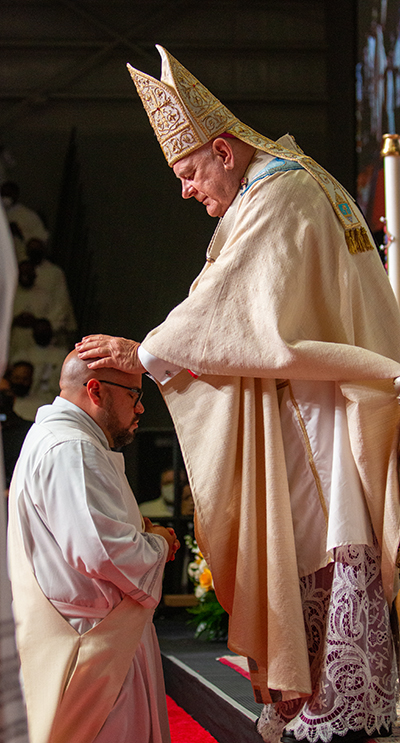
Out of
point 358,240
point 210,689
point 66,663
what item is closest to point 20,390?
point 210,689

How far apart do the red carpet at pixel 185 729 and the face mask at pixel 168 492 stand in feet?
10.6

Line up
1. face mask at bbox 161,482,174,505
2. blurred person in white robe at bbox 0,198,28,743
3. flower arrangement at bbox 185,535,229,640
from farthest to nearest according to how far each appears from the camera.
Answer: face mask at bbox 161,482,174,505, flower arrangement at bbox 185,535,229,640, blurred person in white robe at bbox 0,198,28,743

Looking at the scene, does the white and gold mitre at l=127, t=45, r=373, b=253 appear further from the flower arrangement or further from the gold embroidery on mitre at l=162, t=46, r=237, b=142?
the flower arrangement

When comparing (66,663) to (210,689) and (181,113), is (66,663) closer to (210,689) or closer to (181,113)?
(210,689)

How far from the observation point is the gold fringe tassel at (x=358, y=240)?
2496 millimetres

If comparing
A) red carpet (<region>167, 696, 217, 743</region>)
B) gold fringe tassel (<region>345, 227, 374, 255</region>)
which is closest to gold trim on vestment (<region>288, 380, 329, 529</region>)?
gold fringe tassel (<region>345, 227, 374, 255</region>)

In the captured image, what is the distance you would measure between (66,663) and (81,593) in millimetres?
208

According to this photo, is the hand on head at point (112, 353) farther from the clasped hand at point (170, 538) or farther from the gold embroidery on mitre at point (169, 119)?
the gold embroidery on mitre at point (169, 119)

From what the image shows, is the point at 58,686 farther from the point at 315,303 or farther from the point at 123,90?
the point at 123,90

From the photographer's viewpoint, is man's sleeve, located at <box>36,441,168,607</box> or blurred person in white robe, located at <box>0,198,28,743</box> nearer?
blurred person in white robe, located at <box>0,198,28,743</box>

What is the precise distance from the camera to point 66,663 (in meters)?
2.29

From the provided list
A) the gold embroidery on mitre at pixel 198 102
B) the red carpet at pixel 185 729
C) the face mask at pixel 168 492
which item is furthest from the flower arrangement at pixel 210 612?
the gold embroidery on mitre at pixel 198 102

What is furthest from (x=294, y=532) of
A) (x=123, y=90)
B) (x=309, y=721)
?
(x=123, y=90)

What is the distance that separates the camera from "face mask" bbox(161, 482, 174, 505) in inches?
280
